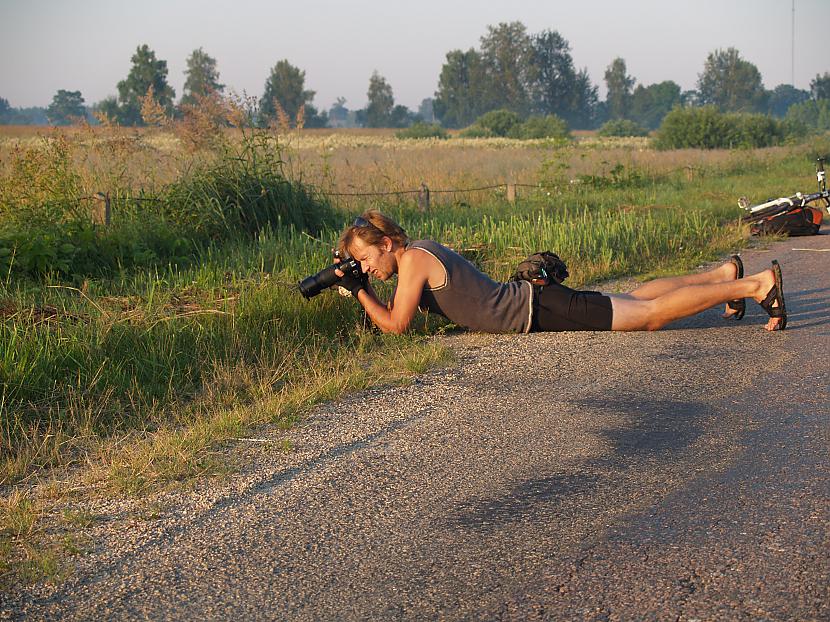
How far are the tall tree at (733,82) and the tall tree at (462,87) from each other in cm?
2987

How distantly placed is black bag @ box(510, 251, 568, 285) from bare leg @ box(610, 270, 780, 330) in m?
0.46

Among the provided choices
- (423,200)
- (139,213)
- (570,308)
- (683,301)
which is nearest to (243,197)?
(139,213)

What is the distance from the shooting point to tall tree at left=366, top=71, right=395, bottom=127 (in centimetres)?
11844

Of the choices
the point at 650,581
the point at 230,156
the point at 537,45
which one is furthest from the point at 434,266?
the point at 537,45

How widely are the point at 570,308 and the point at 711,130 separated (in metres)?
46.9

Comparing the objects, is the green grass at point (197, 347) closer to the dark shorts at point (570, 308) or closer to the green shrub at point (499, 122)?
the dark shorts at point (570, 308)

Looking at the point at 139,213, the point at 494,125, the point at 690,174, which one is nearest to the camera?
the point at 139,213

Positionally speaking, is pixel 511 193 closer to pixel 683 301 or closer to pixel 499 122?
pixel 683 301

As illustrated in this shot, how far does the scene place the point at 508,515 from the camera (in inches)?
149

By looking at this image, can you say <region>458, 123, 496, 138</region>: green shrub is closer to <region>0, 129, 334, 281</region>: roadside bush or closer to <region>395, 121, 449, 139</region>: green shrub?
<region>395, 121, 449, 139</region>: green shrub

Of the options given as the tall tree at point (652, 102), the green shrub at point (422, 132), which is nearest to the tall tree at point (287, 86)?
the green shrub at point (422, 132)

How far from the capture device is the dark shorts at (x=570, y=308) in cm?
687

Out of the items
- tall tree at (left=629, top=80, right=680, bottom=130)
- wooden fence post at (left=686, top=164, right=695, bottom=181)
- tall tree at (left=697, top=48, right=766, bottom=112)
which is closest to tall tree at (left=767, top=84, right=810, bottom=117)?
tall tree at (left=629, top=80, right=680, bottom=130)

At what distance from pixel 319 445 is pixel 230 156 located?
772 centimetres
